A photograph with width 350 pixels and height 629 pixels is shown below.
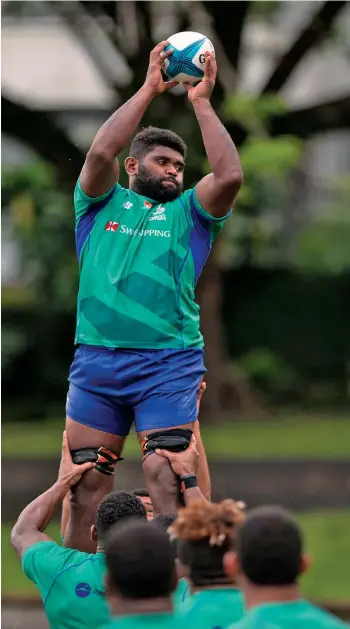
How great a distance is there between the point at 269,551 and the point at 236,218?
79.6ft

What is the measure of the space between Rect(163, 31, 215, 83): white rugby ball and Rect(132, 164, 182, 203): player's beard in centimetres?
54

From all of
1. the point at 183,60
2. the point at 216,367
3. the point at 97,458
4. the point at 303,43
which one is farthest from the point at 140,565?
the point at 216,367

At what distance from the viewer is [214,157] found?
6906 mm

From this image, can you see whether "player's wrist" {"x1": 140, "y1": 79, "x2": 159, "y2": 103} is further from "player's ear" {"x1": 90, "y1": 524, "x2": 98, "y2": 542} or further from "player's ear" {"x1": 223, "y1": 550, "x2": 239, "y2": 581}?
"player's ear" {"x1": 223, "y1": 550, "x2": 239, "y2": 581}

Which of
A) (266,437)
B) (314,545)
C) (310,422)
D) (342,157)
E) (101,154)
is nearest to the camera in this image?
(101,154)

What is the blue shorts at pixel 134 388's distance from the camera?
22.9 ft

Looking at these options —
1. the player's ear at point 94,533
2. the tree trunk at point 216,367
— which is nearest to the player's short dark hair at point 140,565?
the player's ear at point 94,533

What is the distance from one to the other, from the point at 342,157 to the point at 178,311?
33406 mm

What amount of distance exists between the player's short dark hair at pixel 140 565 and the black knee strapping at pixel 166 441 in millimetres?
2482

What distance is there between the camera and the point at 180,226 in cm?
711

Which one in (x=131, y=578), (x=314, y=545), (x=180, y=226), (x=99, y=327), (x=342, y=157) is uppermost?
(x=342, y=157)

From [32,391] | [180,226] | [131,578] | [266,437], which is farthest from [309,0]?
[131,578]

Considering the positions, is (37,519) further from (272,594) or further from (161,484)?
(272,594)

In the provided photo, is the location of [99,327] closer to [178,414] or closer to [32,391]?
[178,414]
